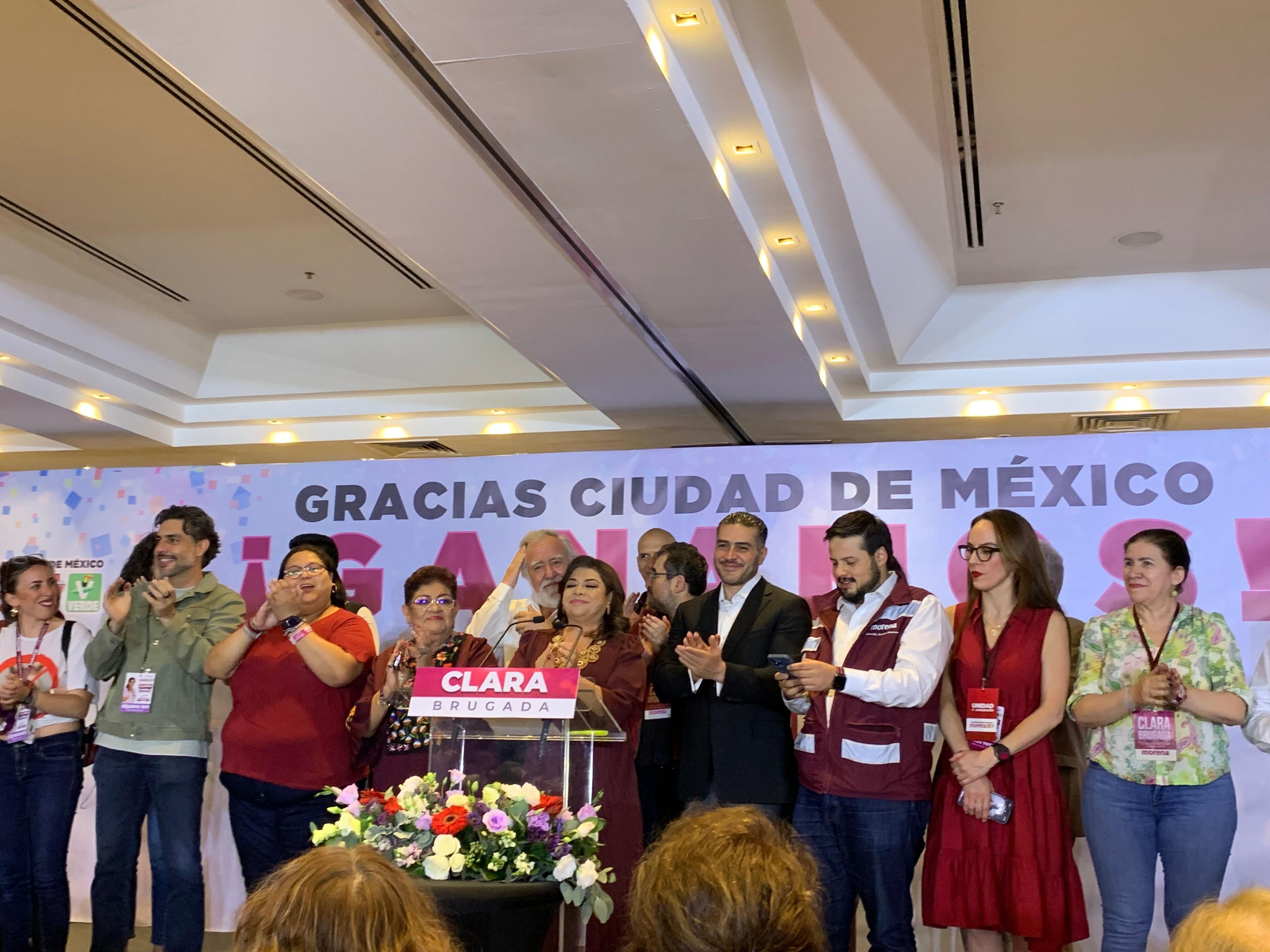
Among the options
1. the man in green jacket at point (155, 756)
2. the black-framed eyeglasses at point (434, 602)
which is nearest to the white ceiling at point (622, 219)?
the black-framed eyeglasses at point (434, 602)

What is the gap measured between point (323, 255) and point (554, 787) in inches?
149

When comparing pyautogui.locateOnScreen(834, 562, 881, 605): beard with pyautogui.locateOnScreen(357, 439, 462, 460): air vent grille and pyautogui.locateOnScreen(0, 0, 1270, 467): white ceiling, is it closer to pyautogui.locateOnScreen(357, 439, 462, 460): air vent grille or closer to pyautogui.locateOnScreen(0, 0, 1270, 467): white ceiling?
pyautogui.locateOnScreen(0, 0, 1270, 467): white ceiling

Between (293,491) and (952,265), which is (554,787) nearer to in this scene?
(293,491)

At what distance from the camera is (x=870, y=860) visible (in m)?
3.45

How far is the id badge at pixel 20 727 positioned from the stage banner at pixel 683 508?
70 cm

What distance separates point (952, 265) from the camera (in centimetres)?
603

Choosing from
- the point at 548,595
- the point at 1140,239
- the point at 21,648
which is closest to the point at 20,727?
the point at 21,648

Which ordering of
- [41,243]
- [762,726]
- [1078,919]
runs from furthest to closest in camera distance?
[41,243] < [762,726] < [1078,919]

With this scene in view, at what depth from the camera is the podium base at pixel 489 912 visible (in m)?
2.64

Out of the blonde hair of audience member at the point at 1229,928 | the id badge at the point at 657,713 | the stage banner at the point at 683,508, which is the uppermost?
the stage banner at the point at 683,508

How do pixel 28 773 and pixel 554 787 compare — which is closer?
pixel 554 787

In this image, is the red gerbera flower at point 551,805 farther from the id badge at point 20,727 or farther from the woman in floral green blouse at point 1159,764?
the id badge at point 20,727

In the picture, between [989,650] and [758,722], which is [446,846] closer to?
[758,722]

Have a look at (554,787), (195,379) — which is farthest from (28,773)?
(195,379)
